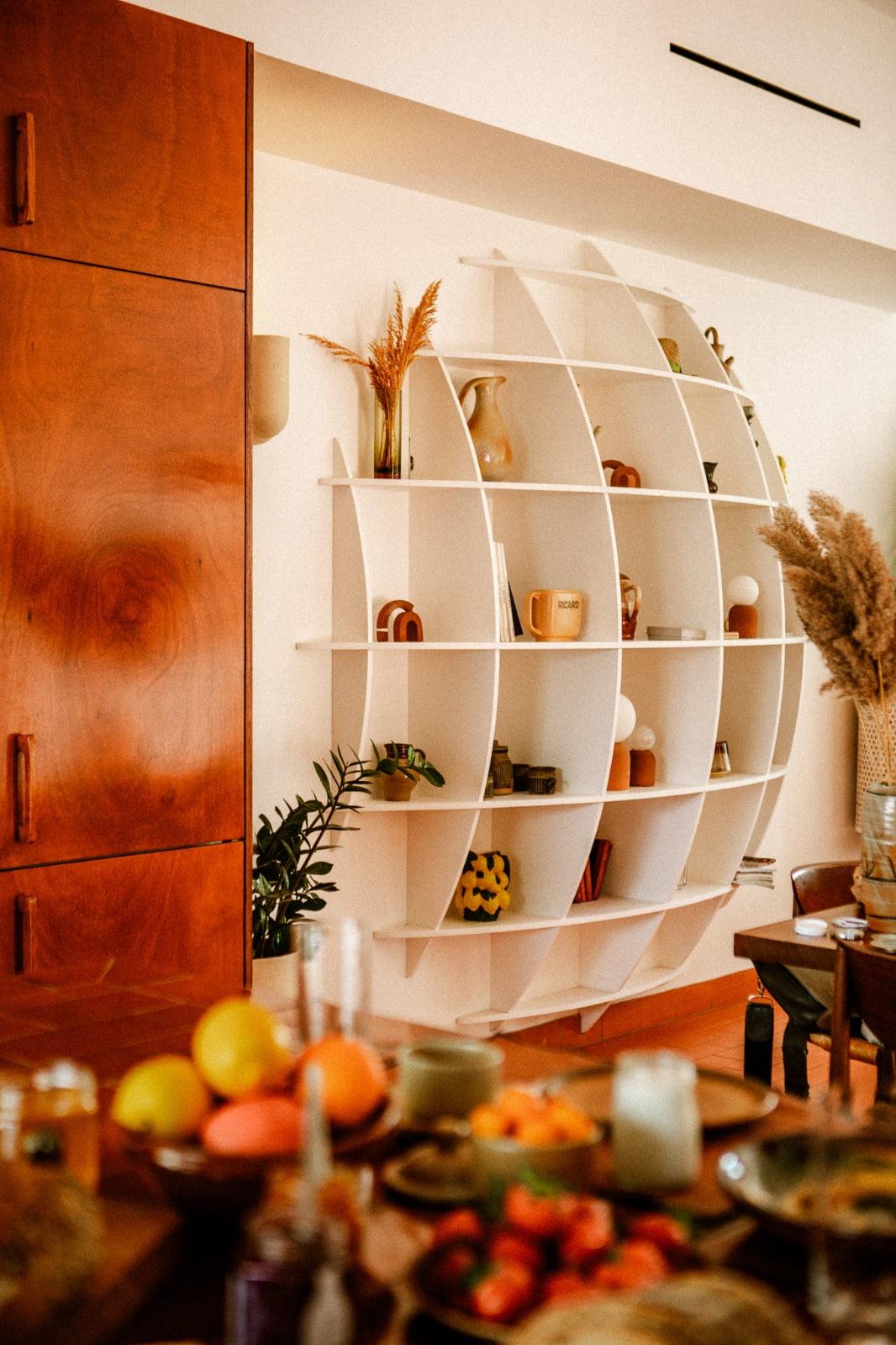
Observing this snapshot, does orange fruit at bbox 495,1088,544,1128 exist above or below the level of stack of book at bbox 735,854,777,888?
above

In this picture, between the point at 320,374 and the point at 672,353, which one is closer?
the point at 320,374

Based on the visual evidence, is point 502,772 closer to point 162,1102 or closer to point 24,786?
point 24,786

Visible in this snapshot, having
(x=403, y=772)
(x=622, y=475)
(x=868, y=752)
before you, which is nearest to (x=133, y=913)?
(x=403, y=772)

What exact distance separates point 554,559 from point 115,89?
6.54 feet

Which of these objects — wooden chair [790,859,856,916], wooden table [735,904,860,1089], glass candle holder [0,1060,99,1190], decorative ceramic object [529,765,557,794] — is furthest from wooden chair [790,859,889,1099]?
glass candle holder [0,1060,99,1190]

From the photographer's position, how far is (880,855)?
8.84 feet

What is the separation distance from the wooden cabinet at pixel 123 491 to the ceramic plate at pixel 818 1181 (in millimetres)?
1827

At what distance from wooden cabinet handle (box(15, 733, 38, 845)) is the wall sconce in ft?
4.02

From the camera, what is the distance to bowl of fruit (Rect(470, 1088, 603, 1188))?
96 centimetres

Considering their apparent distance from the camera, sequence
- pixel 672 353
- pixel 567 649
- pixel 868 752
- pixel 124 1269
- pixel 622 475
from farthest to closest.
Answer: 1. pixel 868 752
2. pixel 672 353
3. pixel 622 475
4. pixel 567 649
5. pixel 124 1269

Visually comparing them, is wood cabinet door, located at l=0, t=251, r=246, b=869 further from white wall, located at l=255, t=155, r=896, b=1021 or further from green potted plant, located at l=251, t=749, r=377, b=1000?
white wall, located at l=255, t=155, r=896, b=1021

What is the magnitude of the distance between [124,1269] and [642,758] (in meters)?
A: 3.50

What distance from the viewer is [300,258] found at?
3.76 meters

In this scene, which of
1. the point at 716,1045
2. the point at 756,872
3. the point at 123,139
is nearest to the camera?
the point at 123,139
